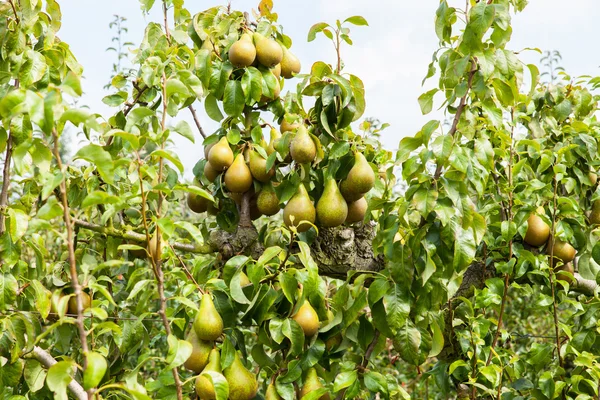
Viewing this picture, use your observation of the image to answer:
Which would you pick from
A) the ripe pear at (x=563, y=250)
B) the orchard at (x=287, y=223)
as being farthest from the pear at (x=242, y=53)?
the ripe pear at (x=563, y=250)

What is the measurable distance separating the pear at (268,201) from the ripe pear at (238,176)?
0.16ft

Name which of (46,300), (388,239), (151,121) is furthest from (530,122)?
(46,300)

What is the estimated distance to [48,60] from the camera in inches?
58.4

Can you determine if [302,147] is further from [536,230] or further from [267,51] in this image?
[536,230]

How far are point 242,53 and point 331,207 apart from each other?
1.41ft

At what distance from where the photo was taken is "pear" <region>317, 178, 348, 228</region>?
1.55m

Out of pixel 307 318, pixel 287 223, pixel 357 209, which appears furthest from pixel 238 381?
pixel 357 209

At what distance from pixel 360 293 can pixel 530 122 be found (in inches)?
41.7

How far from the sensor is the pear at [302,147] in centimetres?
149

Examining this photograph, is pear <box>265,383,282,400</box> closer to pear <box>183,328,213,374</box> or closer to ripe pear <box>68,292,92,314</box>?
pear <box>183,328,213,374</box>

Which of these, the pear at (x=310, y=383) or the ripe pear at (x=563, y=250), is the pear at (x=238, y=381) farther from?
the ripe pear at (x=563, y=250)

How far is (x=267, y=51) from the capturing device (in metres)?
1.63

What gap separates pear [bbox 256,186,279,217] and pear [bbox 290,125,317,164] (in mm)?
168

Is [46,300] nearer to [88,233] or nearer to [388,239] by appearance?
[388,239]
